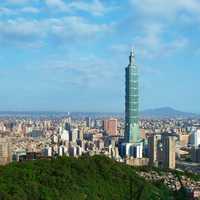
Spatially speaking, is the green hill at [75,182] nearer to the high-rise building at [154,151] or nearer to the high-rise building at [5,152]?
the high-rise building at [5,152]

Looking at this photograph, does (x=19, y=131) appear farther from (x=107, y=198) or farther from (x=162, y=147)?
(x=107, y=198)

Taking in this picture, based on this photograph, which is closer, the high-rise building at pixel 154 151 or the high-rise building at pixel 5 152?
the high-rise building at pixel 5 152

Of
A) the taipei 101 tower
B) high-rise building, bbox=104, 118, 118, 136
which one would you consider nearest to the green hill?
the taipei 101 tower

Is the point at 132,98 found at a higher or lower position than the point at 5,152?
higher

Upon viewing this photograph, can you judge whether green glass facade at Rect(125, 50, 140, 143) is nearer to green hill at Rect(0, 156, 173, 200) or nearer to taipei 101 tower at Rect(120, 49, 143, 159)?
taipei 101 tower at Rect(120, 49, 143, 159)

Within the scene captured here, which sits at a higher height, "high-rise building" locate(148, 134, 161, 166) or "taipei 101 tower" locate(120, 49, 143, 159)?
"taipei 101 tower" locate(120, 49, 143, 159)

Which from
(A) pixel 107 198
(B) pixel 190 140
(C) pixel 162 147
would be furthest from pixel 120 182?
(B) pixel 190 140

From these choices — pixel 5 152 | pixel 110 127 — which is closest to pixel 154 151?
pixel 5 152

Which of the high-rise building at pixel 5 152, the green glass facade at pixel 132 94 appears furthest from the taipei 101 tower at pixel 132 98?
the high-rise building at pixel 5 152

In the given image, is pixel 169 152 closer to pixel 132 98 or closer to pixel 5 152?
pixel 5 152
